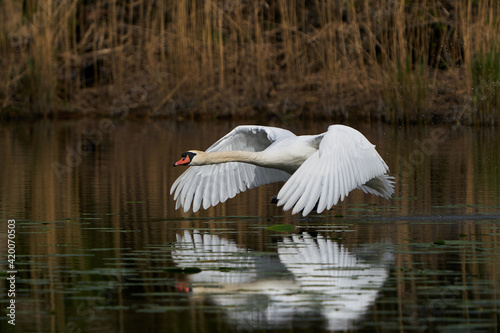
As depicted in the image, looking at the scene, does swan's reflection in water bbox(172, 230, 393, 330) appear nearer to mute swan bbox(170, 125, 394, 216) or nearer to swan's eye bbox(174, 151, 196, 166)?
mute swan bbox(170, 125, 394, 216)

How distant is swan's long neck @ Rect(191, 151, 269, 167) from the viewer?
9500mm

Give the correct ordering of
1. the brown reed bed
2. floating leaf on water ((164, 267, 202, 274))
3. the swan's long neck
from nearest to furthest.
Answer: floating leaf on water ((164, 267, 202, 274)) < the swan's long neck < the brown reed bed

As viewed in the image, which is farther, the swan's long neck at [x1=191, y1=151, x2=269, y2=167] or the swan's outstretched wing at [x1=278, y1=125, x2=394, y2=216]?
the swan's long neck at [x1=191, y1=151, x2=269, y2=167]

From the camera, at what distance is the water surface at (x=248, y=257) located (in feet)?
18.3

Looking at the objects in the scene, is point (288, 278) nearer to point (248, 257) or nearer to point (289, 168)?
point (248, 257)

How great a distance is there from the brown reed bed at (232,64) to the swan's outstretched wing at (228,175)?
9141mm

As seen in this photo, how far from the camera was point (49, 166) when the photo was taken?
14.4 metres

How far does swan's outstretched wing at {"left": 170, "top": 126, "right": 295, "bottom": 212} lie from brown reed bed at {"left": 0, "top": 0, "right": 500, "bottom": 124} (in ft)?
30.0

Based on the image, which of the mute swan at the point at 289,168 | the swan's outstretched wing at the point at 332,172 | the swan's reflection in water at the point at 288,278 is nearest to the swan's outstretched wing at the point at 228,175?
the mute swan at the point at 289,168

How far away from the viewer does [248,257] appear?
7.31 m

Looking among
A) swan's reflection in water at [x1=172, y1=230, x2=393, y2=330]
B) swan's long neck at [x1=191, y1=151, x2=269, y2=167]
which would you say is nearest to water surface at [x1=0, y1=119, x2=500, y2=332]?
swan's reflection in water at [x1=172, y1=230, x2=393, y2=330]

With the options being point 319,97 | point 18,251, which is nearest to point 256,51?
point 319,97

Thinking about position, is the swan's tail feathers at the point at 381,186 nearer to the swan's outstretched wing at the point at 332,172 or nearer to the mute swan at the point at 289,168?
the mute swan at the point at 289,168

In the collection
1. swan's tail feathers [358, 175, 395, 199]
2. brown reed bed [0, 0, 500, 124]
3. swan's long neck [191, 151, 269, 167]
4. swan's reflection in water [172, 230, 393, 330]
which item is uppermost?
brown reed bed [0, 0, 500, 124]
